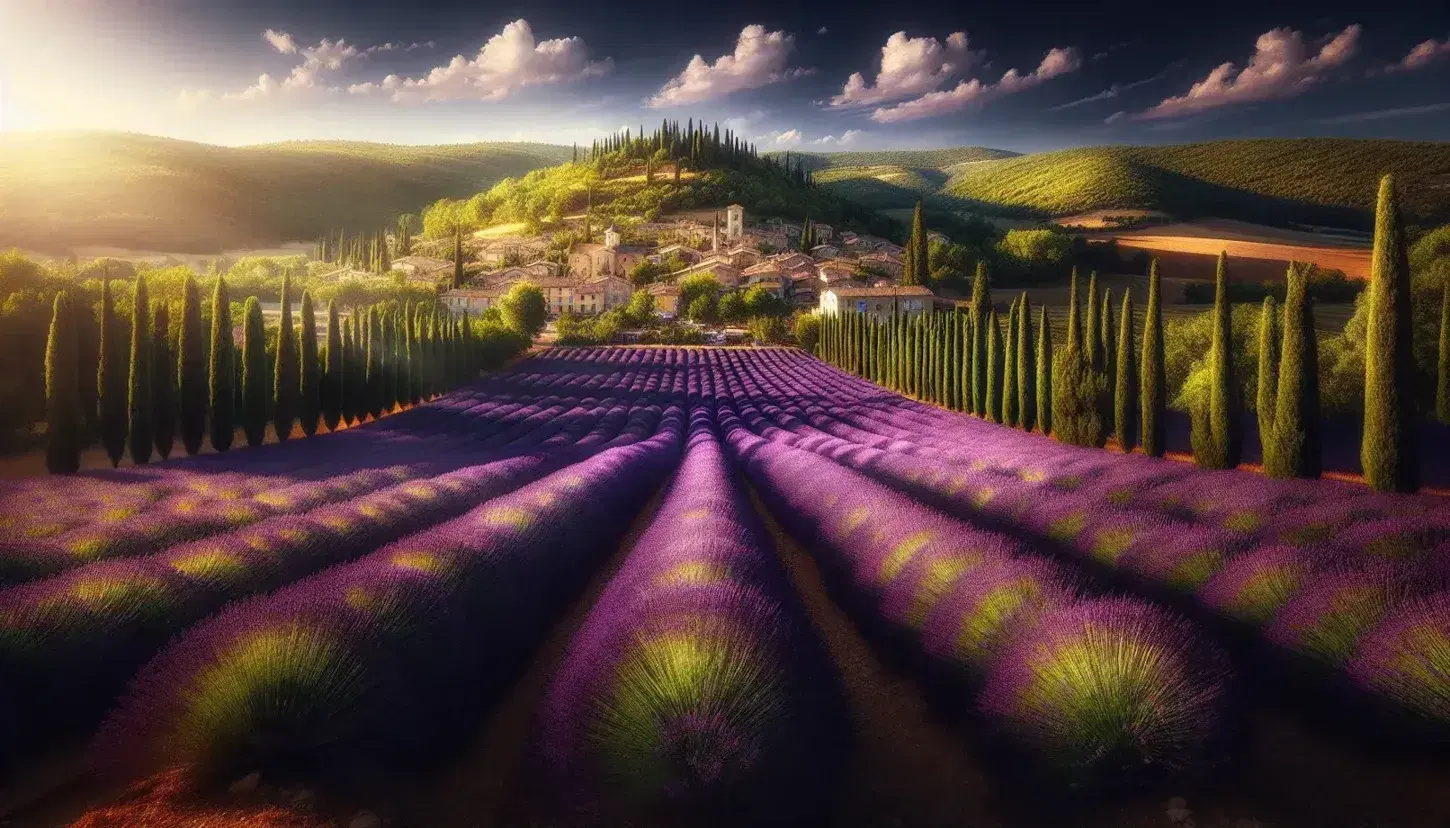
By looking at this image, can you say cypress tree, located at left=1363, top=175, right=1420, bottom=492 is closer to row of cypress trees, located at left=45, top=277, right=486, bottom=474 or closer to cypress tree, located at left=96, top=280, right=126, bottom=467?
row of cypress trees, located at left=45, top=277, right=486, bottom=474

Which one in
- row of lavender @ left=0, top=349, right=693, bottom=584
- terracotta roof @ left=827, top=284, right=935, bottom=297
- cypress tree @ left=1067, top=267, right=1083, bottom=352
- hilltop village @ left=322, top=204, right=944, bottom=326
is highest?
hilltop village @ left=322, top=204, right=944, bottom=326

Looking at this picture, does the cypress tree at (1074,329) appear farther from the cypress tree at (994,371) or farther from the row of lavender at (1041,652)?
the row of lavender at (1041,652)

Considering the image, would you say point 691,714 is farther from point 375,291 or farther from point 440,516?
point 375,291

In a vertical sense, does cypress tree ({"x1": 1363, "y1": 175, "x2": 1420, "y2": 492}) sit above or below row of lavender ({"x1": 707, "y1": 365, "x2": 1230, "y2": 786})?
above

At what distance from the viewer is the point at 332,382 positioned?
1093 inches

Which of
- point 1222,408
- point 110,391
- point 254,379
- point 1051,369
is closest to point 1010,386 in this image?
point 1051,369

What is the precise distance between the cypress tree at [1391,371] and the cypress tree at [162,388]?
29.1 meters

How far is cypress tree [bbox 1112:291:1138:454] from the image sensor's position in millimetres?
20281

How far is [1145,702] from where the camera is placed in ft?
12.2

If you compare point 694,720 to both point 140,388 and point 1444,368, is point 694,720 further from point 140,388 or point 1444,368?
point 140,388

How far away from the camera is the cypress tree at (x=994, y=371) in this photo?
90.9 ft

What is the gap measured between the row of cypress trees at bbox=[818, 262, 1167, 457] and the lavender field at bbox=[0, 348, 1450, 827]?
12.5 metres

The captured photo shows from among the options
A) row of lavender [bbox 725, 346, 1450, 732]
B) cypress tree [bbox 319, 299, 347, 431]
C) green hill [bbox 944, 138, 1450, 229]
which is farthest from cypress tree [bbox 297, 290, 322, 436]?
green hill [bbox 944, 138, 1450, 229]

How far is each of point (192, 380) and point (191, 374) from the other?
0.19m
